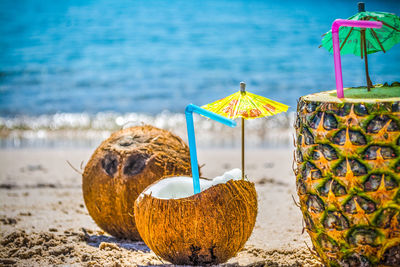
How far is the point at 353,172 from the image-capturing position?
2.85m

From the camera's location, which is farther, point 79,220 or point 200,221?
point 79,220

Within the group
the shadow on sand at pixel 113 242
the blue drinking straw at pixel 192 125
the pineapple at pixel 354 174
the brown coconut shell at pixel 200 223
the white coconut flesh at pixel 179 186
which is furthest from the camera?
the shadow on sand at pixel 113 242

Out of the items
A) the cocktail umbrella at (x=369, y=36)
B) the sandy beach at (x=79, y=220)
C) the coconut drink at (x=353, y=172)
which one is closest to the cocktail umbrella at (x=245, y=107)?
the coconut drink at (x=353, y=172)

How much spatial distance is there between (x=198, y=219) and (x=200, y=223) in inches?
1.2

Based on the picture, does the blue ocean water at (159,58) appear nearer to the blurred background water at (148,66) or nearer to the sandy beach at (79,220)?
the blurred background water at (148,66)

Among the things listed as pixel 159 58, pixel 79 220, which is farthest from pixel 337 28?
pixel 159 58

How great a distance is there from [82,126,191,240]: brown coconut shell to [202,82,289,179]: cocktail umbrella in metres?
0.82

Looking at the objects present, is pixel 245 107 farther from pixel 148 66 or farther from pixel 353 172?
pixel 148 66

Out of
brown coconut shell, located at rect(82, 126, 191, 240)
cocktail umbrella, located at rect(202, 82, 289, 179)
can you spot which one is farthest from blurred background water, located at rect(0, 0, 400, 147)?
cocktail umbrella, located at rect(202, 82, 289, 179)

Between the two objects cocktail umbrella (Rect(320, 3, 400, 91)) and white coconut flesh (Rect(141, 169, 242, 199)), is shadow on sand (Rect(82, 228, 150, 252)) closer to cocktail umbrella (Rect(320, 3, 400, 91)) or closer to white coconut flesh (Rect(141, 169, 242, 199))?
white coconut flesh (Rect(141, 169, 242, 199))

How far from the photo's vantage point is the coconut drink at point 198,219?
3.27 metres

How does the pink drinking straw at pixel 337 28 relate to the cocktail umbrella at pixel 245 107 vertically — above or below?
above

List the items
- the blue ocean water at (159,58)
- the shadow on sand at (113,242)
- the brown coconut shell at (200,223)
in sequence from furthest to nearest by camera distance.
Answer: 1. the blue ocean water at (159,58)
2. the shadow on sand at (113,242)
3. the brown coconut shell at (200,223)

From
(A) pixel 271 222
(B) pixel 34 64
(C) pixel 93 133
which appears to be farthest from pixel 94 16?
(A) pixel 271 222
